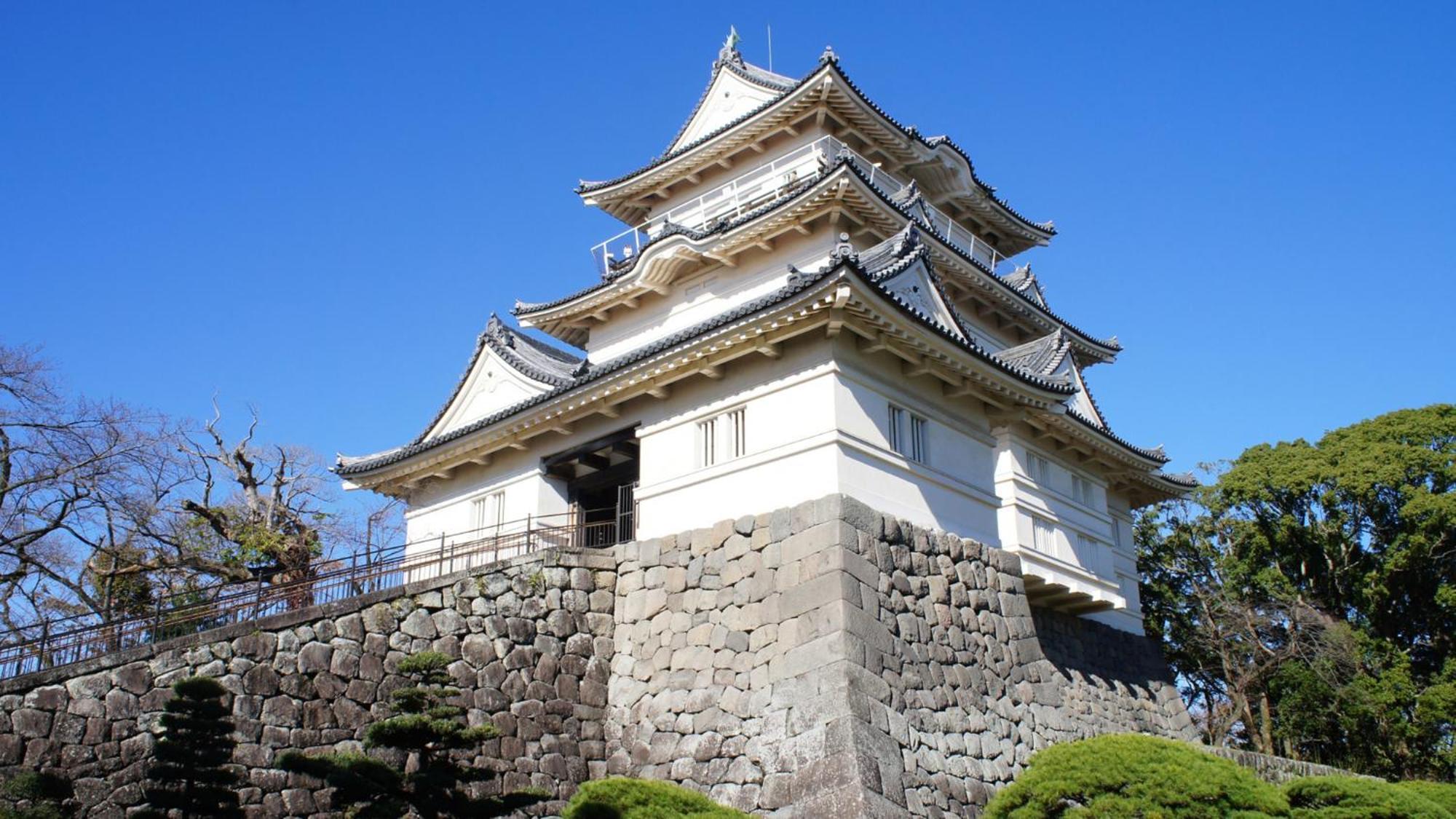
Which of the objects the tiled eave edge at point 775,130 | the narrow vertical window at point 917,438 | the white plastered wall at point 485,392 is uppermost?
the tiled eave edge at point 775,130

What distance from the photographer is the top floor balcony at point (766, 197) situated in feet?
69.5

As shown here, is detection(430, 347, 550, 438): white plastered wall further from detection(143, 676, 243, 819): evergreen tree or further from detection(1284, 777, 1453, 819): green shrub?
detection(1284, 777, 1453, 819): green shrub

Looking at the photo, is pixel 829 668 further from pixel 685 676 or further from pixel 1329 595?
pixel 1329 595

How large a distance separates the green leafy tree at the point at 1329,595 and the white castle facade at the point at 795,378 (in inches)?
329

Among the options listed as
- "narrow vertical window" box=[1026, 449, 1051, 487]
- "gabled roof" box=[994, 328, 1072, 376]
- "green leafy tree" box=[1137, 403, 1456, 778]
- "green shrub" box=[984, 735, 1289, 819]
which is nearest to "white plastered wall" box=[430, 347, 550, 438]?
"narrow vertical window" box=[1026, 449, 1051, 487]

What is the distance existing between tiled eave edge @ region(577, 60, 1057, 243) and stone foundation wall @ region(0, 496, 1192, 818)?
9100 mm

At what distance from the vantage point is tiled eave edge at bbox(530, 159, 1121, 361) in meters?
18.7

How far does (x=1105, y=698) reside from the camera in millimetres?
18641

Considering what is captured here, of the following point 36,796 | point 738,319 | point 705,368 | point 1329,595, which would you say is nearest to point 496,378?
point 705,368

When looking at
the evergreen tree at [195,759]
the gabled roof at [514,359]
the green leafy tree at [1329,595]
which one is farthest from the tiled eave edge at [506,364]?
the green leafy tree at [1329,595]

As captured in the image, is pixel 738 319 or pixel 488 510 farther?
pixel 488 510

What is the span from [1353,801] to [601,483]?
11407 millimetres

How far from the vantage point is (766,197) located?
21.2m

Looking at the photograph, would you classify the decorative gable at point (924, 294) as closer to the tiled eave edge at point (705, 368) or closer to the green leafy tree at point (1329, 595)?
the tiled eave edge at point (705, 368)
